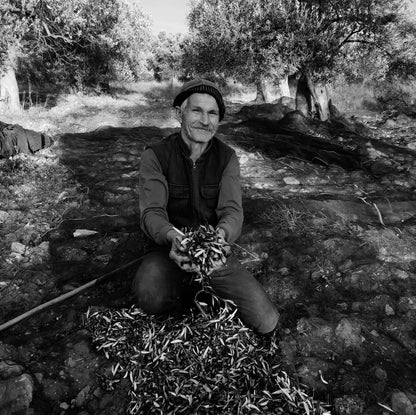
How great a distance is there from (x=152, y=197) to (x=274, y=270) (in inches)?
72.8

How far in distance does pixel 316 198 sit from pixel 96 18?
1125cm

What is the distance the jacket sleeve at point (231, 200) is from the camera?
3.74 m

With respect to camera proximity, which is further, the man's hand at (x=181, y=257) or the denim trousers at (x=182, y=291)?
the denim trousers at (x=182, y=291)

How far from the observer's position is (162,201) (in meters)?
3.77

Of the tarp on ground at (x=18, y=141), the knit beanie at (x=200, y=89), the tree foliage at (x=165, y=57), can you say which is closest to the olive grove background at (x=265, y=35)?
the tarp on ground at (x=18, y=141)

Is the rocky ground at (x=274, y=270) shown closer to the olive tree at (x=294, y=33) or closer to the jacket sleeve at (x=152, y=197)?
the jacket sleeve at (x=152, y=197)

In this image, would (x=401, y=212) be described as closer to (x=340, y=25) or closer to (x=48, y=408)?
(x=48, y=408)

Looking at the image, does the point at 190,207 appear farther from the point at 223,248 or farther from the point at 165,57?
the point at 165,57

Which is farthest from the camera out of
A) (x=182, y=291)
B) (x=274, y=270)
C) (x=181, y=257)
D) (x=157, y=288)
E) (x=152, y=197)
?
(x=274, y=270)

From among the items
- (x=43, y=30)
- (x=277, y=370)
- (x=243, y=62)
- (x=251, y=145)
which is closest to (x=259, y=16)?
(x=243, y=62)

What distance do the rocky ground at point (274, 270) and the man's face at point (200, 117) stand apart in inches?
68.4

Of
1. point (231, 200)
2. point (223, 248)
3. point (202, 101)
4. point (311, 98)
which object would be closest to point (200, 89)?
point (202, 101)

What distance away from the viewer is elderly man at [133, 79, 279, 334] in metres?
3.44

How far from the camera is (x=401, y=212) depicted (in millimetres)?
5996
